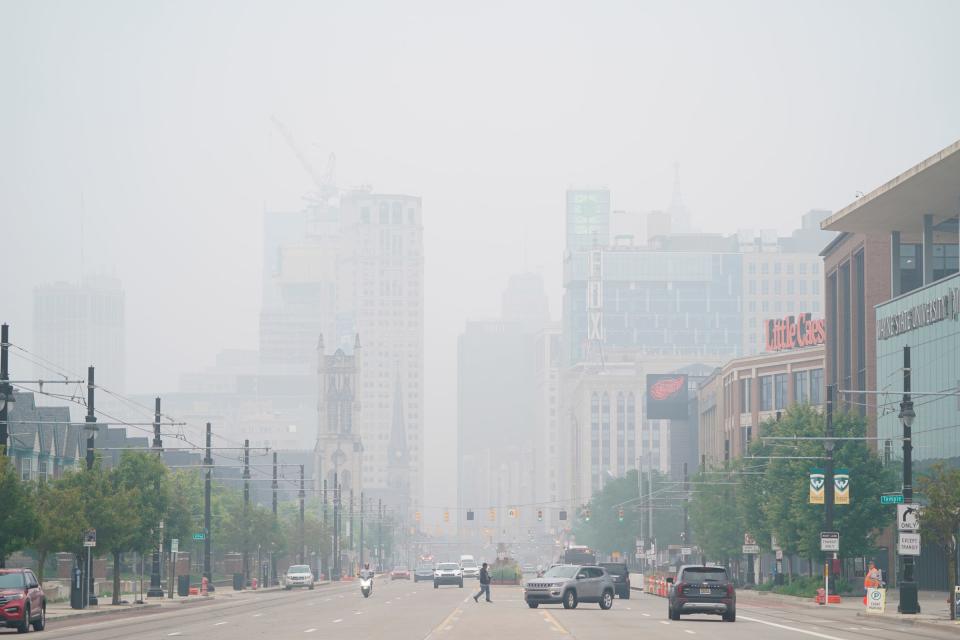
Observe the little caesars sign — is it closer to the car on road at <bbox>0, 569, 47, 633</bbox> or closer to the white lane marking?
the white lane marking

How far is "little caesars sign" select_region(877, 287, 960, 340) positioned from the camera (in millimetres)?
→ 80000

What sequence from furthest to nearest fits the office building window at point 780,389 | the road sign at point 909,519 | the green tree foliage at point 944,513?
the office building window at point 780,389 → the green tree foliage at point 944,513 → the road sign at point 909,519

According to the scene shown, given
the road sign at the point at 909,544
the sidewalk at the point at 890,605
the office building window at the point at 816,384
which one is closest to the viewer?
the sidewalk at the point at 890,605

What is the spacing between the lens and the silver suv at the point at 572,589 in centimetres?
5797

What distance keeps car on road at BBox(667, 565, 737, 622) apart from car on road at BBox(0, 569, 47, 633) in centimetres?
1890

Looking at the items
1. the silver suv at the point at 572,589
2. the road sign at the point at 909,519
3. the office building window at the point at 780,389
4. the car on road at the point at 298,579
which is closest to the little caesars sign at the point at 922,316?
the silver suv at the point at 572,589

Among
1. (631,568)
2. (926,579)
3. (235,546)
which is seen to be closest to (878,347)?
(926,579)

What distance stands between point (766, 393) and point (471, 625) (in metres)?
118

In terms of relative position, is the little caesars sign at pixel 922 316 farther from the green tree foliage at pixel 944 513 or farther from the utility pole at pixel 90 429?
the utility pole at pixel 90 429

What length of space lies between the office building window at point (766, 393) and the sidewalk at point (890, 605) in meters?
63.6

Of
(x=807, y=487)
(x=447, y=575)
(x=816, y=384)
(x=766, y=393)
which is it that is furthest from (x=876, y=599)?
(x=766, y=393)

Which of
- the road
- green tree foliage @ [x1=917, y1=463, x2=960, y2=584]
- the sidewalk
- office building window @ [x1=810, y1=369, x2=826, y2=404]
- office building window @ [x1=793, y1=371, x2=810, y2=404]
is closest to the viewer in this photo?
the road

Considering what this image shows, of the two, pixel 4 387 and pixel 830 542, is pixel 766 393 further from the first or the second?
pixel 4 387

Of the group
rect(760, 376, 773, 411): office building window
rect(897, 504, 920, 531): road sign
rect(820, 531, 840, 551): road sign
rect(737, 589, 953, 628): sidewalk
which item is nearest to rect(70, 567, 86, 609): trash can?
rect(737, 589, 953, 628): sidewalk
